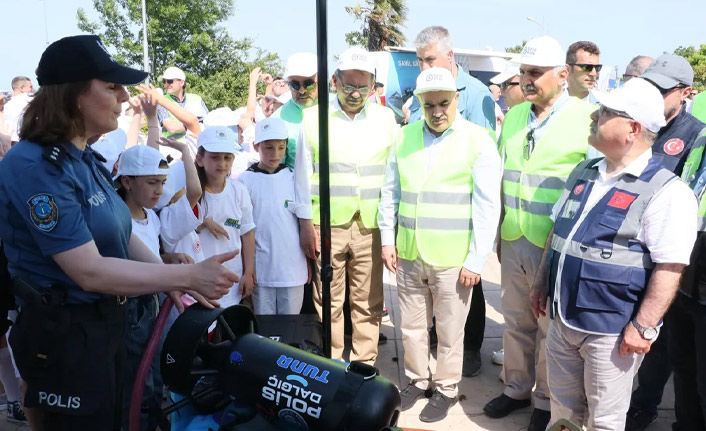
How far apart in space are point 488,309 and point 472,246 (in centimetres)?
211

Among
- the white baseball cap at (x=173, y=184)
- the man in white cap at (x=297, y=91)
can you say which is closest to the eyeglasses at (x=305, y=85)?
the man in white cap at (x=297, y=91)

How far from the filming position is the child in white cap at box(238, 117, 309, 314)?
11.6 feet

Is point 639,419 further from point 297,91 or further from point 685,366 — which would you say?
point 297,91

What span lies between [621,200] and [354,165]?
1637mm

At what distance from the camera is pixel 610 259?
226 cm

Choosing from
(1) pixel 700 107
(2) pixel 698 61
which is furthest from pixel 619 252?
(2) pixel 698 61

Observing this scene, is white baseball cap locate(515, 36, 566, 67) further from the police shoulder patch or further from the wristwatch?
the police shoulder patch

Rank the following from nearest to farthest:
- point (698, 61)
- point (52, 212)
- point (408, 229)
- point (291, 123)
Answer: point (52, 212) → point (408, 229) → point (291, 123) → point (698, 61)

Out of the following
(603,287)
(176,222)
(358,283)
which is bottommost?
(358,283)

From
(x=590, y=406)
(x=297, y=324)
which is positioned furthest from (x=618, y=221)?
(x=297, y=324)

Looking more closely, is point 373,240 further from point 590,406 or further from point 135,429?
point 135,429

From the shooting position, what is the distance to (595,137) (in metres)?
2.38

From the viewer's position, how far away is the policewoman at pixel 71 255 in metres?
1.58

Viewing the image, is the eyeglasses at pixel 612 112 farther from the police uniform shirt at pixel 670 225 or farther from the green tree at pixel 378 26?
the green tree at pixel 378 26
